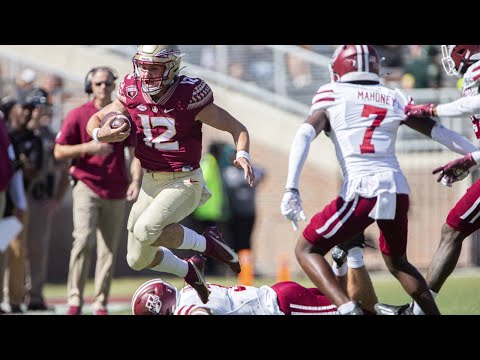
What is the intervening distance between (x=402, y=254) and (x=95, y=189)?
3092mm

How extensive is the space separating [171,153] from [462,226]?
6.39 feet

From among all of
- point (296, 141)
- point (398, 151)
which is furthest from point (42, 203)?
point (398, 151)

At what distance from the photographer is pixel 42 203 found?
1001 cm

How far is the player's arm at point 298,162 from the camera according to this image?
19.6 feet

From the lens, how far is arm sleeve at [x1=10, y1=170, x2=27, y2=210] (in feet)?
29.6

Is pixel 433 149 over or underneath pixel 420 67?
underneath

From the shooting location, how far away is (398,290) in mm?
10047

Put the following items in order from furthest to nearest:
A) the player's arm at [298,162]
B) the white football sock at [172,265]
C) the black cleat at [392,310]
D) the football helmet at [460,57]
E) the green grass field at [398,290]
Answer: the green grass field at [398,290] → the football helmet at [460,57] → the white football sock at [172,265] → the black cleat at [392,310] → the player's arm at [298,162]

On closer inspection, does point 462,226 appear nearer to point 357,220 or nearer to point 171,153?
point 357,220

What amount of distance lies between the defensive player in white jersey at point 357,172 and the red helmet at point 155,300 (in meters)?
0.83

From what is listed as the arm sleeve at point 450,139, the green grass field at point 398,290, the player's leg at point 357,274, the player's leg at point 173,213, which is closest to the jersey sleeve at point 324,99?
the arm sleeve at point 450,139

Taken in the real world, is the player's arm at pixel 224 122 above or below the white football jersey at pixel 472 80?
below

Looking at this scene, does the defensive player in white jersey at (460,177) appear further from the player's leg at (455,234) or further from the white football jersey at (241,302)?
the white football jersey at (241,302)

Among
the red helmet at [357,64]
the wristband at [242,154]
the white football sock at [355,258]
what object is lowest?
the white football sock at [355,258]
